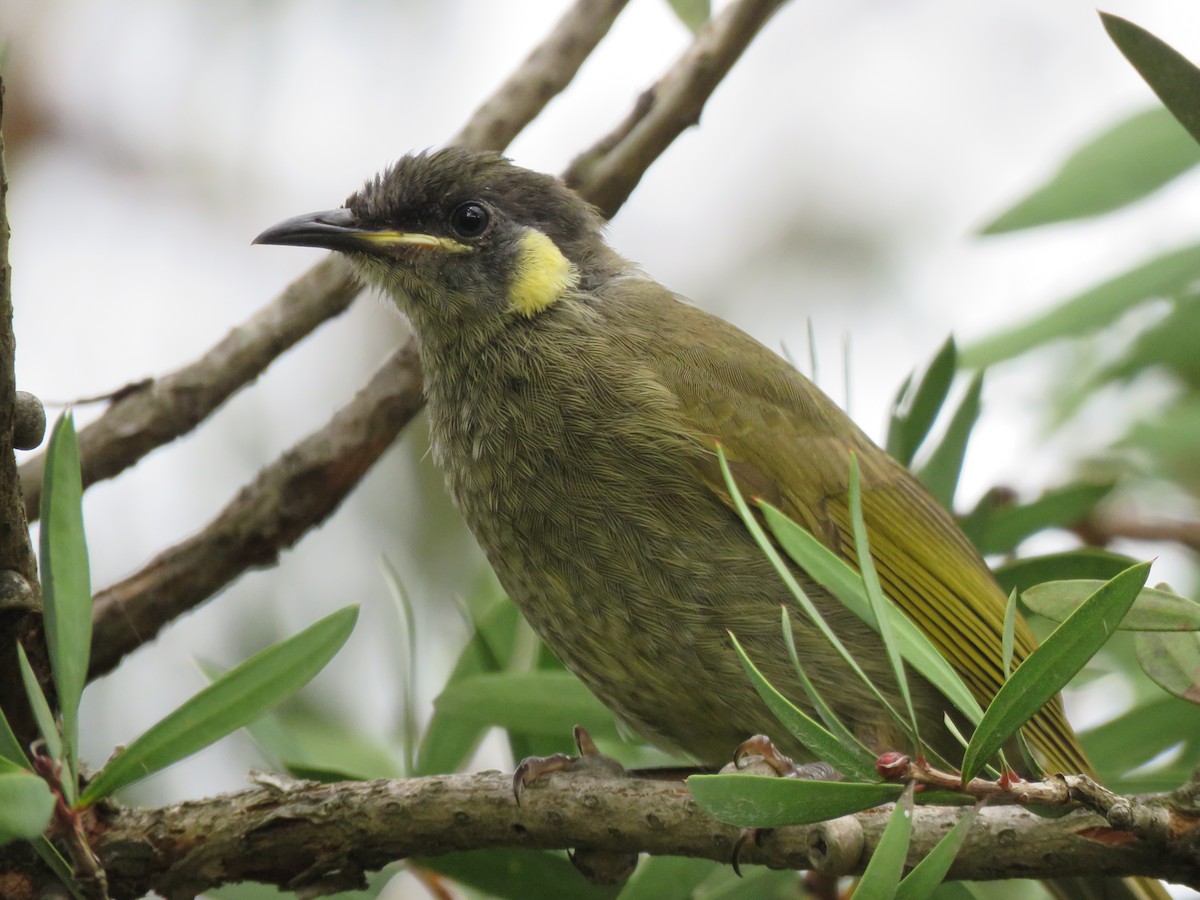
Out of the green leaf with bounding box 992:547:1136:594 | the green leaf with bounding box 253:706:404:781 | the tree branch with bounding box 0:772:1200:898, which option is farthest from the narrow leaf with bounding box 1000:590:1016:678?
the green leaf with bounding box 253:706:404:781

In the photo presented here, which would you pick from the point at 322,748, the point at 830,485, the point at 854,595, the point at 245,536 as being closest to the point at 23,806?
the point at 854,595

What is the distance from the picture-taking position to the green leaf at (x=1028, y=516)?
287cm

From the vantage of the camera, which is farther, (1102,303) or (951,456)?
(1102,303)

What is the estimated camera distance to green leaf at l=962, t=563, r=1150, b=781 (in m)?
1.44

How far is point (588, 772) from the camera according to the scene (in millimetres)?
2430

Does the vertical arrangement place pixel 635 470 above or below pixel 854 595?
above

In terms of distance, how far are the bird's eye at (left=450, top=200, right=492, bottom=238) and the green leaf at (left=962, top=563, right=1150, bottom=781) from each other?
2.23 m

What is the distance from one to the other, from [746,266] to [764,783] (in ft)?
16.6

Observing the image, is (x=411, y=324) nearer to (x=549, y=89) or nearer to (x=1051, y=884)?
(x=549, y=89)

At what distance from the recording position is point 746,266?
6.45 metres

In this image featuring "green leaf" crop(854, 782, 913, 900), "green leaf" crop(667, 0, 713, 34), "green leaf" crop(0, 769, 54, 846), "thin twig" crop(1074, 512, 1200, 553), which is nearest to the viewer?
"green leaf" crop(0, 769, 54, 846)

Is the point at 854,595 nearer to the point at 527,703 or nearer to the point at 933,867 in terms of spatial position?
the point at 933,867

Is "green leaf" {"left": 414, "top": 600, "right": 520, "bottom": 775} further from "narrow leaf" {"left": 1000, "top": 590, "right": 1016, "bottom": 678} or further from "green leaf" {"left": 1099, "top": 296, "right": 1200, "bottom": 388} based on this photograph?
"green leaf" {"left": 1099, "top": 296, "right": 1200, "bottom": 388}

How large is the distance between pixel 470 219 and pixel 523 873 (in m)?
1.75
